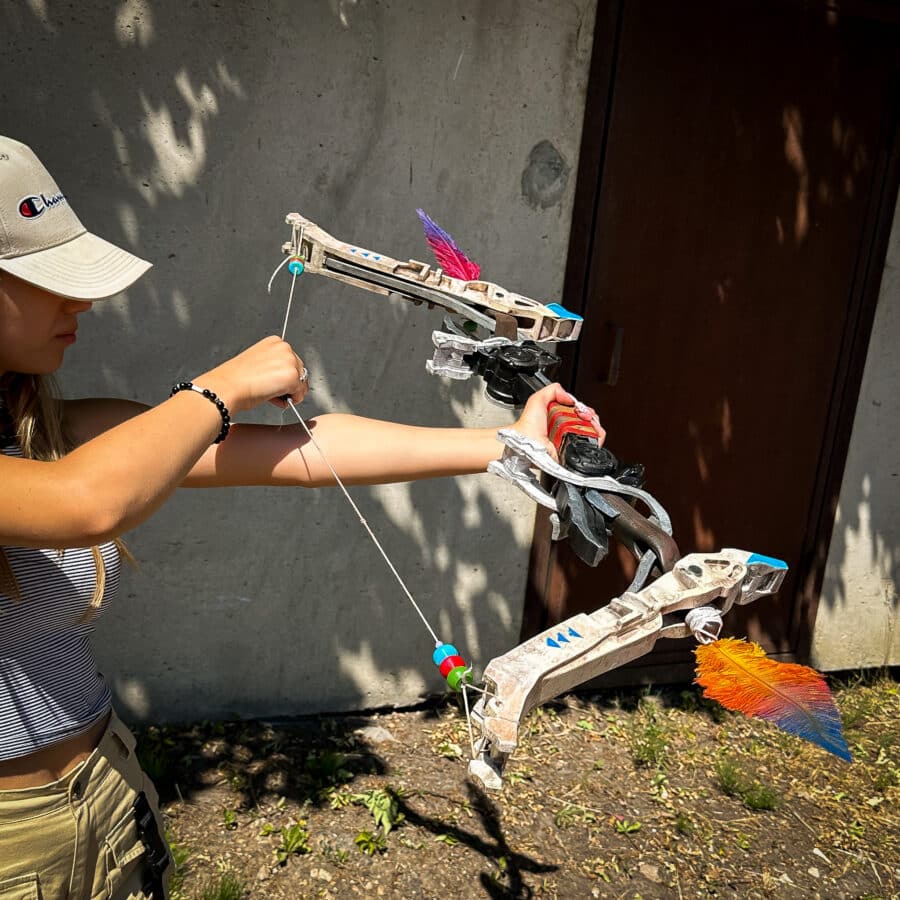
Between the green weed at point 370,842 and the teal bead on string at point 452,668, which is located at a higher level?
the teal bead on string at point 452,668

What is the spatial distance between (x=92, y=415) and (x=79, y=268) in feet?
1.41

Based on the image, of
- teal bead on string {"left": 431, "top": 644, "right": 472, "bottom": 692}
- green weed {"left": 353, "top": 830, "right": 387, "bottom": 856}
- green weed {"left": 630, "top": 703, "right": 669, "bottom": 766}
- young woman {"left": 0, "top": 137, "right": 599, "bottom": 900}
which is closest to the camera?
young woman {"left": 0, "top": 137, "right": 599, "bottom": 900}

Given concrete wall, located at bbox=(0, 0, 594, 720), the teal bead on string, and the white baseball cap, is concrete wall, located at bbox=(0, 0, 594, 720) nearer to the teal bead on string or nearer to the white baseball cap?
the white baseball cap

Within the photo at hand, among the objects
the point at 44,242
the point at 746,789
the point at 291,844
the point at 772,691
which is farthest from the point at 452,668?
the point at 746,789

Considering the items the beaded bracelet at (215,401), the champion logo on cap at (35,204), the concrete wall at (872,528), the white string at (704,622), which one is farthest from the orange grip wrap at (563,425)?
the concrete wall at (872,528)

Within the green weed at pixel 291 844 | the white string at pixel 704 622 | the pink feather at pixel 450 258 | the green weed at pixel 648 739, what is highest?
the pink feather at pixel 450 258

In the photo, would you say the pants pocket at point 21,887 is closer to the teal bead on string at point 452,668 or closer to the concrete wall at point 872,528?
the teal bead on string at point 452,668

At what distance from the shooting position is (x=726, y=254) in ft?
14.1

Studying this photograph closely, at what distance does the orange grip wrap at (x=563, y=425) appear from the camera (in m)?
1.81

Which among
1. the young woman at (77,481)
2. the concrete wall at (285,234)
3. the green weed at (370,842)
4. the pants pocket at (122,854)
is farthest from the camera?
the green weed at (370,842)

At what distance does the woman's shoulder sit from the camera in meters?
1.83

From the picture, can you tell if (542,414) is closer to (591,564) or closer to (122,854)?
(591,564)

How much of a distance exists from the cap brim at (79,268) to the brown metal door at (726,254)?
8.92ft

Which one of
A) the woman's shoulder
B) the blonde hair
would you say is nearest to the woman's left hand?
the woman's shoulder
